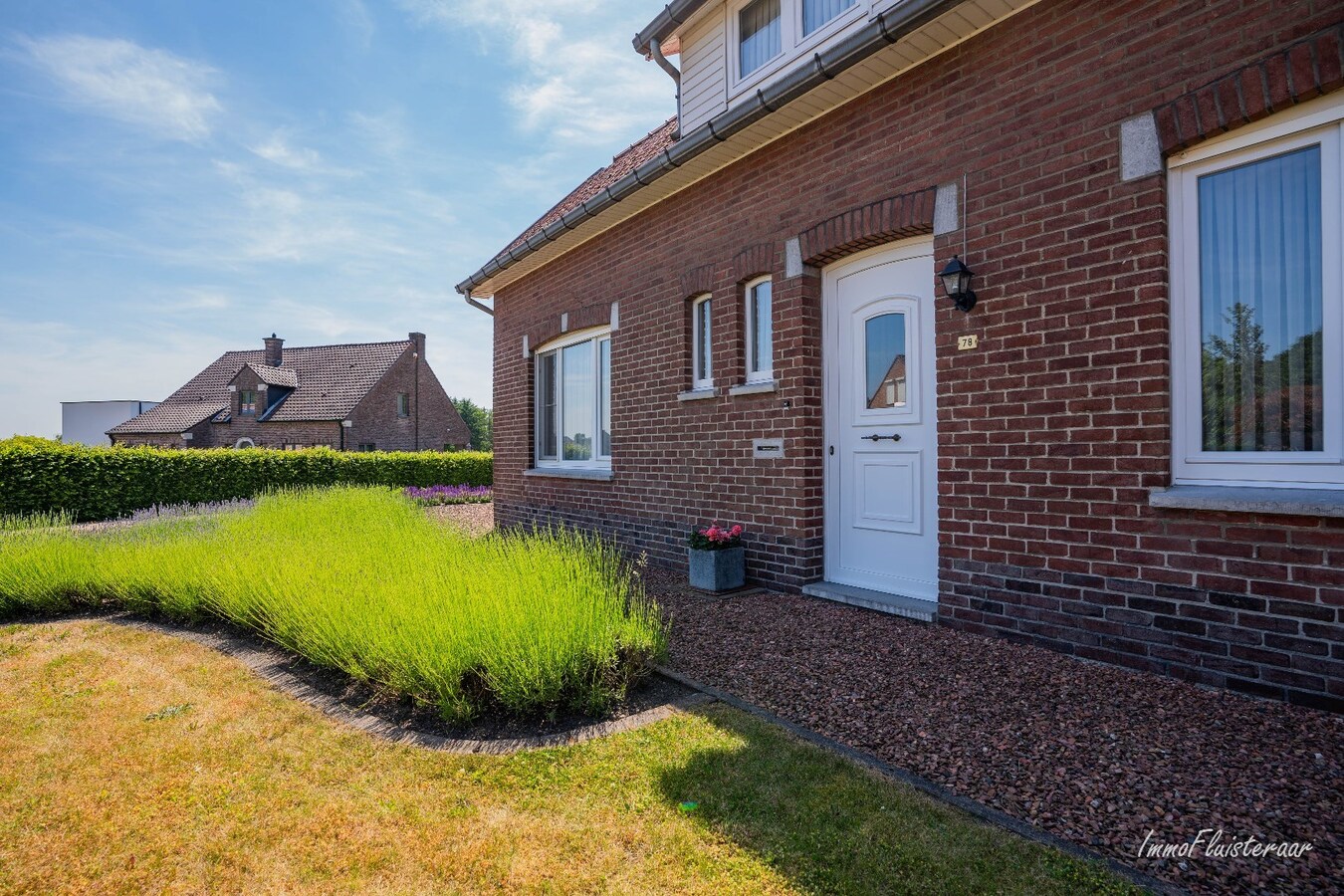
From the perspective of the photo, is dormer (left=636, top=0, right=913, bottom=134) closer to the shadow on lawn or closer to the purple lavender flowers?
the shadow on lawn

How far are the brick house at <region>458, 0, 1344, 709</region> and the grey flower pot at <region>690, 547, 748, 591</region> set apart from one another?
22 centimetres

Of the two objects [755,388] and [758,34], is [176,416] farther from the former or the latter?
[755,388]

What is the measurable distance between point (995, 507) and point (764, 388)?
2.14 meters

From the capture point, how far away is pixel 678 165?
6.03 metres

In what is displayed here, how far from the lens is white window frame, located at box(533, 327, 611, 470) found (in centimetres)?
827

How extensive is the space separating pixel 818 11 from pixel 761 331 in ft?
9.42

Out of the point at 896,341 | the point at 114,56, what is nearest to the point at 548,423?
the point at 896,341

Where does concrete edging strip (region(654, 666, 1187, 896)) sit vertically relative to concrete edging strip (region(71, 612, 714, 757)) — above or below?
above

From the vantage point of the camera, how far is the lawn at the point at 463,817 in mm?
1874

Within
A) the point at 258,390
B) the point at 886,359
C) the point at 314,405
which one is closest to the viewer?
the point at 886,359

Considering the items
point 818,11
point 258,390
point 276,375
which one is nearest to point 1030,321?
point 818,11

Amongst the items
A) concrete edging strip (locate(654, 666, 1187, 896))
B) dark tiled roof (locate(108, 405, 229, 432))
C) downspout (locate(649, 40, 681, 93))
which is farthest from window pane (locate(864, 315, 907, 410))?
dark tiled roof (locate(108, 405, 229, 432))

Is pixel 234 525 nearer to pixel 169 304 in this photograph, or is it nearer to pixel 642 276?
pixel 642 276

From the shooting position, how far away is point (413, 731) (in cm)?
295
